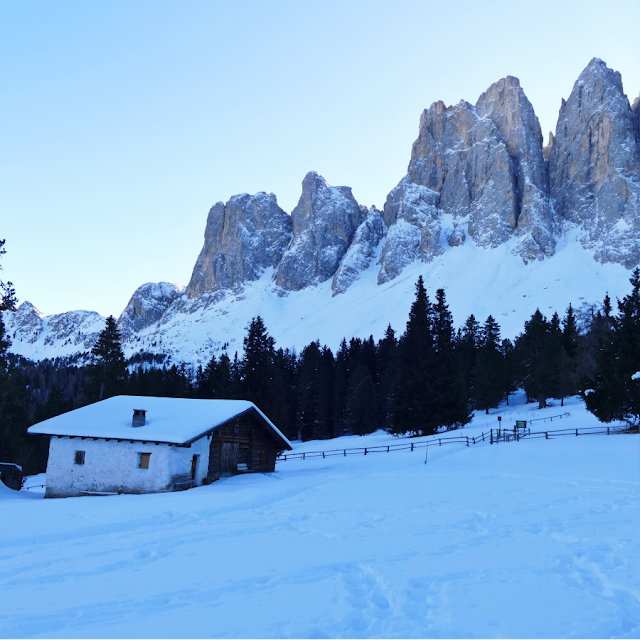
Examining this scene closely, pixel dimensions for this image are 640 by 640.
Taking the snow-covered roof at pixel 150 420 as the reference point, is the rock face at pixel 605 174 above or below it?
above

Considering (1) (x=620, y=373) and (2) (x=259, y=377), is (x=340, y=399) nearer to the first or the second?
(2) (x=259, y=377)

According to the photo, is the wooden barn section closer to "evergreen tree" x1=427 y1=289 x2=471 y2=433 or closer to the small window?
the small window

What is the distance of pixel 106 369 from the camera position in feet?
142

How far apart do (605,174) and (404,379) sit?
18072cm

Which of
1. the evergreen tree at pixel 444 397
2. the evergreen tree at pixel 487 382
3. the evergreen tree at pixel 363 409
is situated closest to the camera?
the evergreen tree at pixel 444 397

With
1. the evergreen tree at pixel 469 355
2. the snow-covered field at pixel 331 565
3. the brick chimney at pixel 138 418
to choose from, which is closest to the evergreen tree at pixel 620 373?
the snow-covered field at pixel 331 565

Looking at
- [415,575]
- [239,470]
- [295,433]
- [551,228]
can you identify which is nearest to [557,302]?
[551,228]

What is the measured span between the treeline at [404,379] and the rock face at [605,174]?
109 meters

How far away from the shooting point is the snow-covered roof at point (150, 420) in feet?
75.8

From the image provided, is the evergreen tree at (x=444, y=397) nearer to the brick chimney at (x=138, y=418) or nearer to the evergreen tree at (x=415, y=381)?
the evergreen tree at (x=415, y=381)

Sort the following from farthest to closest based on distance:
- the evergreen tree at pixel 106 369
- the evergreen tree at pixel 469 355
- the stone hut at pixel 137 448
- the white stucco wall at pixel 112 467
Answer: the evergreen tree at pixel 469 355 → the evergreen tree at pixel 106 369 → the stone hut at pixel 137 448 → the white stucco wall at pixel 112 467

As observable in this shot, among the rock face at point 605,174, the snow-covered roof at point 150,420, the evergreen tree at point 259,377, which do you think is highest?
A: the rock face at point 605,174

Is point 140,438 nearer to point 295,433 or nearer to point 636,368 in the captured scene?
point 636,368

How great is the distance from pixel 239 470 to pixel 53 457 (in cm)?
897
